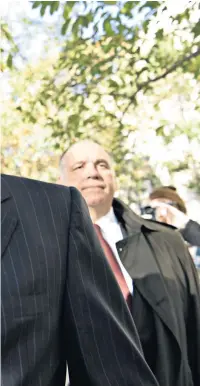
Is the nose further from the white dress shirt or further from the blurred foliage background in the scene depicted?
the blurred foliage background

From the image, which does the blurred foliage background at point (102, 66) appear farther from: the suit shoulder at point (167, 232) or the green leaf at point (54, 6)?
the suit shoulder at point (167, 232)

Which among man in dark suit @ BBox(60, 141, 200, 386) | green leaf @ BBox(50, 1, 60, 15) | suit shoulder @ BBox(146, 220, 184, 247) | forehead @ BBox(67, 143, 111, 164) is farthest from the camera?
green leaf @ BBox(50, 1, 60, 15)

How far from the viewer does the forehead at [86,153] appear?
356 centimetres

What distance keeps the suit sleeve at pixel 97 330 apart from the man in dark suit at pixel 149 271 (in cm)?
140

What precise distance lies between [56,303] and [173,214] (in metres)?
3.39

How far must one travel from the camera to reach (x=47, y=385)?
5.00 ft

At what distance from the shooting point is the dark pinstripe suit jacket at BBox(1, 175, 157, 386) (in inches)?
57.4

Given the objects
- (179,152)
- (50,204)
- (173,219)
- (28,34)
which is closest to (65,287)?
(50,204)

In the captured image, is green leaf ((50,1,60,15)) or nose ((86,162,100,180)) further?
green leaf ((50,1,60,15))

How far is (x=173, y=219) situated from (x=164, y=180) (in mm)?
23331

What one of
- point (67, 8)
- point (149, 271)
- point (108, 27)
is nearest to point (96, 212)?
point (149, 271)

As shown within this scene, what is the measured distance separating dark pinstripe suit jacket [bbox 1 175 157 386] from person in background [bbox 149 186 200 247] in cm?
233

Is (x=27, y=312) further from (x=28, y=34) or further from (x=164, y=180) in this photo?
(x=164, y=180)

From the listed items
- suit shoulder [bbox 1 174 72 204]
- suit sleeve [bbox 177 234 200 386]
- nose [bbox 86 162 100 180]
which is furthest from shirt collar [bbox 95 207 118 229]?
suit shoulder [bbox 1 174 72 204]
